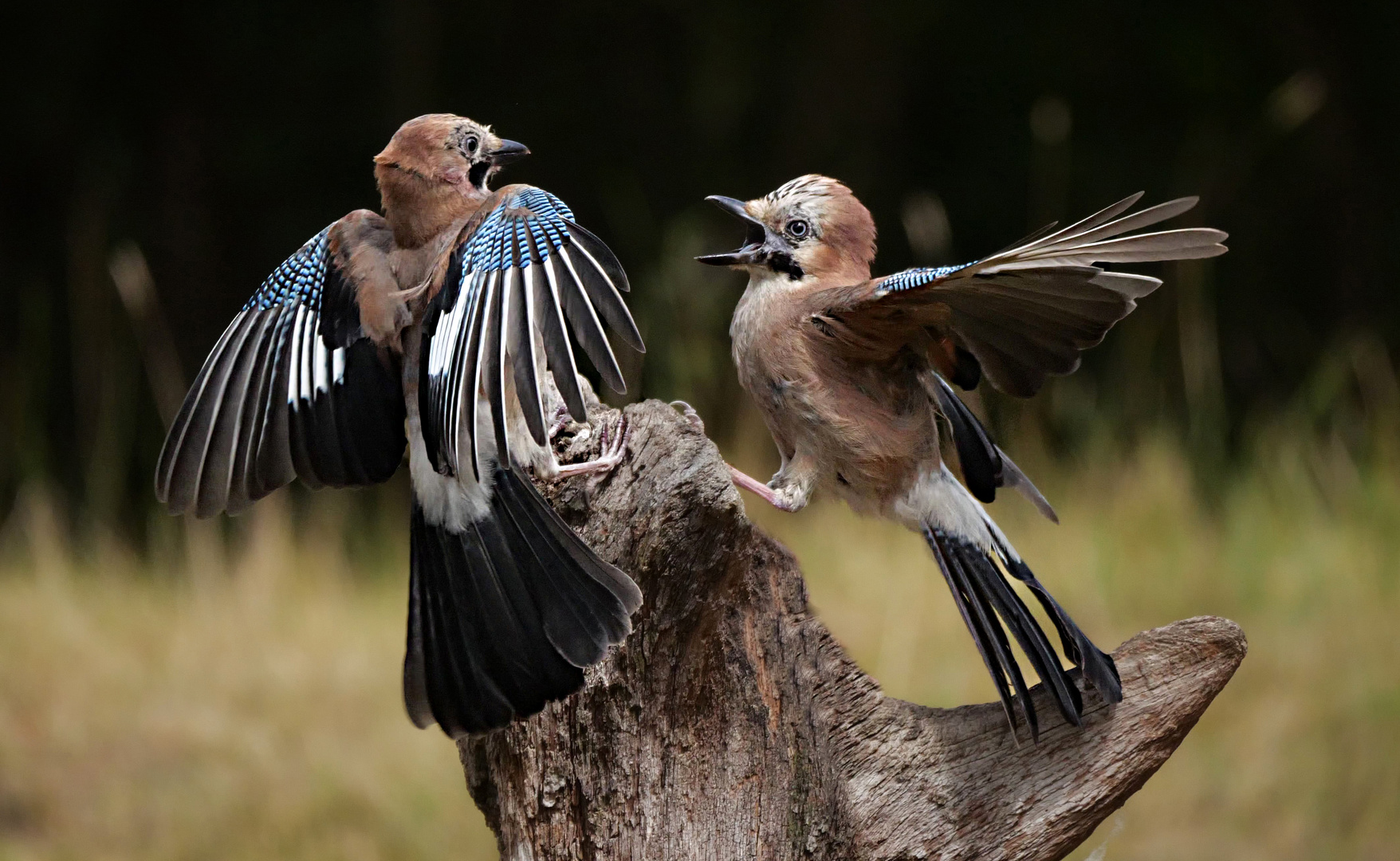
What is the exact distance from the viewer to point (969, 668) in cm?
438

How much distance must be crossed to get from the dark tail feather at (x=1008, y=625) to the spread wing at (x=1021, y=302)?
1.09 ft

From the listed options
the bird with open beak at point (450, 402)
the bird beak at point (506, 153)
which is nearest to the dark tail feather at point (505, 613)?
the bird with open beak at point (450, 402)

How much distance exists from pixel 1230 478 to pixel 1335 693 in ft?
4.64

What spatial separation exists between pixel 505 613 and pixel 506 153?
1.22 m

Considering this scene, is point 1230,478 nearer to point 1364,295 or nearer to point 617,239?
point 1364,295

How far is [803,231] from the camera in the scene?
3020mm

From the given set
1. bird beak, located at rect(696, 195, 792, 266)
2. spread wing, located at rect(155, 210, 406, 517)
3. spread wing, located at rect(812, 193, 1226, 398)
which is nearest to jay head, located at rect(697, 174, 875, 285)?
bird beak, located at rect(696, 195, 792, 266)

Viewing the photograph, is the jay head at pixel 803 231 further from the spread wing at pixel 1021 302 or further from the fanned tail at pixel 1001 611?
the fanned tail at pixel 1001 611

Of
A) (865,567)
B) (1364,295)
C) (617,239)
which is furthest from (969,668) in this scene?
(1364,295)

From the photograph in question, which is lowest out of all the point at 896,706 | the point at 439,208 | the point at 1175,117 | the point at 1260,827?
the point at 1260,827

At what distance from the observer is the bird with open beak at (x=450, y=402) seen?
2.15 metres

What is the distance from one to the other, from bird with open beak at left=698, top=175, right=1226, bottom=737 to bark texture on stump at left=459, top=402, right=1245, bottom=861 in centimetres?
13

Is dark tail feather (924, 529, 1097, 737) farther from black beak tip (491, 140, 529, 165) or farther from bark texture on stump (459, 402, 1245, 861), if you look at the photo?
black beak tip (491, 140, 529, 165)

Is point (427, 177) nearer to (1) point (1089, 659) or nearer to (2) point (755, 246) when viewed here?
(2) point (755, 246)
